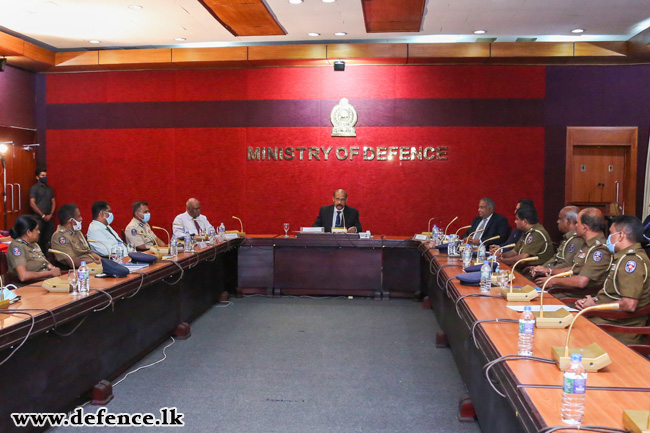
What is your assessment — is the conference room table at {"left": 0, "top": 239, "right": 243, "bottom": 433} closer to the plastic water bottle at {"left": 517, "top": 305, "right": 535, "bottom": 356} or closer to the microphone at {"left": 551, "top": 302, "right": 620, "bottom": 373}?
the plastic water bottle at {"left": 517, "top": 305, "right": 535, "bottom": 356}

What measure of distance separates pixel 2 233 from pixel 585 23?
25.0 ft

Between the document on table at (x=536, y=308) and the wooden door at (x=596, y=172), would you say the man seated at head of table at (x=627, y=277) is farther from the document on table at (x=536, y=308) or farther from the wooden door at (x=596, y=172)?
the wooden door at (x=596, y=172)

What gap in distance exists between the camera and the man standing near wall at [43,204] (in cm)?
848

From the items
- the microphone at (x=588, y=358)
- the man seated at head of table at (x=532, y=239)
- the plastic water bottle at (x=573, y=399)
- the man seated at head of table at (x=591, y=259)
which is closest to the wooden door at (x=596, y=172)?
the man seated at head of table at (x=532, y=239)

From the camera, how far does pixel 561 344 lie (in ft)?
7.75

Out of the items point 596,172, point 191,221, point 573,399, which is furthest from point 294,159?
point 573,399

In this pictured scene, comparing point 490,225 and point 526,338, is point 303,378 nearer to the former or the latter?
point 526,338

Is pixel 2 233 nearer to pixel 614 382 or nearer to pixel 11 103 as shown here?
pixel 11 103

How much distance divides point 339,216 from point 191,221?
6.05 feet

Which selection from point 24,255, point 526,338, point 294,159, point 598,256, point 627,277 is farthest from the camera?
point 294,159

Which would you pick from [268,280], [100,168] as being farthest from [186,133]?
[268,280]

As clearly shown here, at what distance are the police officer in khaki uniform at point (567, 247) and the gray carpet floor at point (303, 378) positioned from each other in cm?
→ 108

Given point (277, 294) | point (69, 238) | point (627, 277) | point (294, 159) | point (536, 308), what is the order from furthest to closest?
point (294, 159) < point (277, 294) < point (69, 238) < point (627, 277) < point (536, 308)

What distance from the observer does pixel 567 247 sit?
16.7ft
